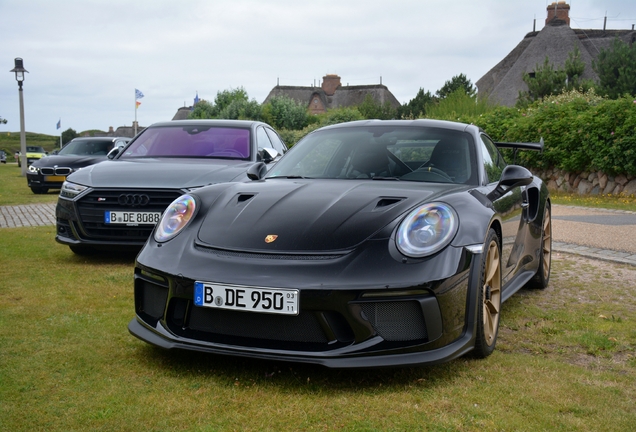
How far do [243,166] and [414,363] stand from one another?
14.4ft

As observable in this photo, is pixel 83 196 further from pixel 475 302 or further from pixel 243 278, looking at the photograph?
pixel 475 302

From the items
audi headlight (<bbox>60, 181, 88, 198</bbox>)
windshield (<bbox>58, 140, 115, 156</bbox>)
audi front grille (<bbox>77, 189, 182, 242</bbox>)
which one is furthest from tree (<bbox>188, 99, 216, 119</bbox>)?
audi front grille (<bbox>77, 189, 182, 242</bbox>)

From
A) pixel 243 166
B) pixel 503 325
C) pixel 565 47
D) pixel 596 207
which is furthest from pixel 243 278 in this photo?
pixel 565 47

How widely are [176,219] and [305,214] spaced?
0.77 metres

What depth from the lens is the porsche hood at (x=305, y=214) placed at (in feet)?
10.8

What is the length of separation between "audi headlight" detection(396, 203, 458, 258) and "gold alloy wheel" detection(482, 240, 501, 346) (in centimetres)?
40

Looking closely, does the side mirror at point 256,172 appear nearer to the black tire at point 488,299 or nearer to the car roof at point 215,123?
the black tire at point 488,299

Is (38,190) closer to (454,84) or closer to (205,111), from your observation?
(205,111)

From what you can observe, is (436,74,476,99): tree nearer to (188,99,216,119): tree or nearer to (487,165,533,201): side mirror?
(188,99,216,119): tree

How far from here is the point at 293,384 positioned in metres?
3.20

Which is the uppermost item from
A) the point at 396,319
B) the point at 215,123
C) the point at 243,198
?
the point at 215,123

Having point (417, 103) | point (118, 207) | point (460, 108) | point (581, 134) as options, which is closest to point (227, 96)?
point (417, 103)

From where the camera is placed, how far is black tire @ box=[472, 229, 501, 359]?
3.45 metres

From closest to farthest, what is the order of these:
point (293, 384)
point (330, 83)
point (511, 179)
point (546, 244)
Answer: point (293, 384) → point (511, 179) → point (546, 244) → point (330, 83)
